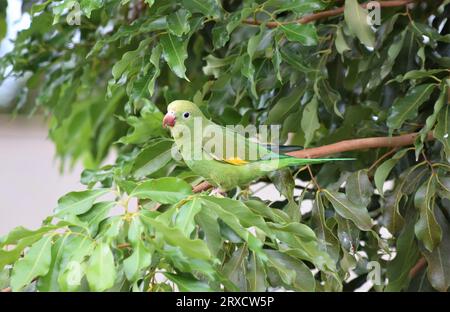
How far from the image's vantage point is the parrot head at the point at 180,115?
5.11 ft

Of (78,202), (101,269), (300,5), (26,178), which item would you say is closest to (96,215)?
(78,202)

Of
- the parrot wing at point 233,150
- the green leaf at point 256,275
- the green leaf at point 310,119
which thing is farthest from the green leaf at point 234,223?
the green leaf at point 310,119

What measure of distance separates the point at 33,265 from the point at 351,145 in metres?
0.75

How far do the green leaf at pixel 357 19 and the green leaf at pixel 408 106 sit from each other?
5.7 inches

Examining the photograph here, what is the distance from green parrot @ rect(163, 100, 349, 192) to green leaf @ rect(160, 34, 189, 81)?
0.09 meters

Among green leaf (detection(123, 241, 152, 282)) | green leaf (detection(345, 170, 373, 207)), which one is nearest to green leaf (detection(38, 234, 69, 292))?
green leaf (detection(123, 241, 152, 282))

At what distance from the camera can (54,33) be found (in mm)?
2322

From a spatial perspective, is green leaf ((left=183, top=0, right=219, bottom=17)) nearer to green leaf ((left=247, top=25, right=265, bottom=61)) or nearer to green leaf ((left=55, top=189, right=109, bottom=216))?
green leaf ((left=247, top=25, right=265, bottom=61))

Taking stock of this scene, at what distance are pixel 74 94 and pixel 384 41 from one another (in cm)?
96

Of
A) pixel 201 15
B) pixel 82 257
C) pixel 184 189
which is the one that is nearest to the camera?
pixel 82 257

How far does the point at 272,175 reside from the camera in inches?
Answer: 64.6

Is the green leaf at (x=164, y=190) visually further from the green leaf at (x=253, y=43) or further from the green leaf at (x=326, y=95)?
the green leaf at (x=326, y=95)
